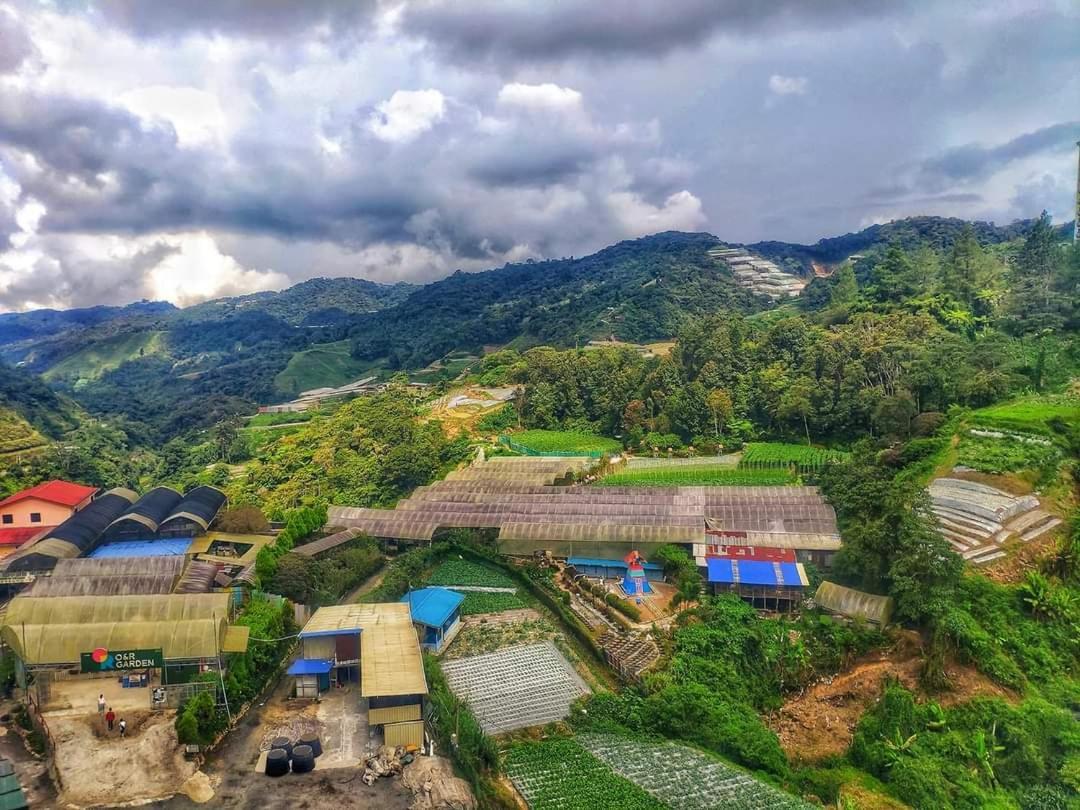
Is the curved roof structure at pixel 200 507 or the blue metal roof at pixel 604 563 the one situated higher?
the curved roof structure at pixel 200 507

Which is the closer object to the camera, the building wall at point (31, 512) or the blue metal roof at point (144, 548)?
the blue metal roof at point (144, 548)

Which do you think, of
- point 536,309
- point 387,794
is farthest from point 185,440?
point 387,794

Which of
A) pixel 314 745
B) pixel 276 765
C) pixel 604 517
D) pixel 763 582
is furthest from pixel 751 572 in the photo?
pixel 276 765

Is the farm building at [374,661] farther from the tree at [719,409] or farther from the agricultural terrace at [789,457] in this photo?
the tree at [719,409]

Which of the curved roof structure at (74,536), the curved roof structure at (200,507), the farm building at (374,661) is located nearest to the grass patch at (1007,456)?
the farm building at (374,661)

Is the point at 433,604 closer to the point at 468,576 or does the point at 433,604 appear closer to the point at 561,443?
the point at 468,576

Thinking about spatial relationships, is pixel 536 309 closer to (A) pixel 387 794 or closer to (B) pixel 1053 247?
(B) pixel 1053 247

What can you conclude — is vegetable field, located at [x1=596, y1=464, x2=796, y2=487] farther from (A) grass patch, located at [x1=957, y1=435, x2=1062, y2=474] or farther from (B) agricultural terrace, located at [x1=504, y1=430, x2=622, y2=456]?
(A) grass patch, located at [x1=957, y1=435, x2=1062, y2=474]
